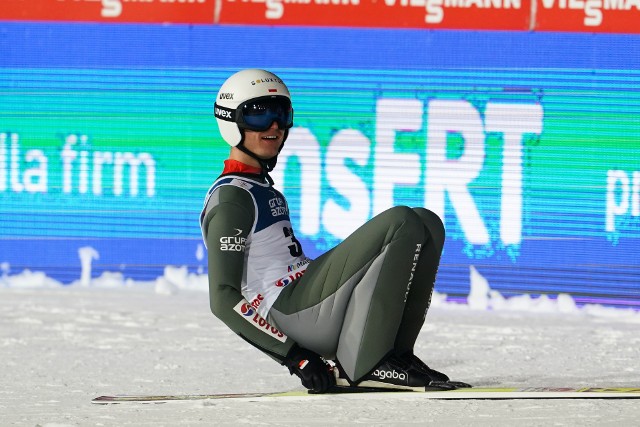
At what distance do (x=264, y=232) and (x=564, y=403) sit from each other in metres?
1.26

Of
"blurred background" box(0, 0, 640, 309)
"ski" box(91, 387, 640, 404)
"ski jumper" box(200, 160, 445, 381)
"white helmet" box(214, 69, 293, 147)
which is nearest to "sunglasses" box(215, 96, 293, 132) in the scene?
"white helmet" box(214, 69, 293, 147)

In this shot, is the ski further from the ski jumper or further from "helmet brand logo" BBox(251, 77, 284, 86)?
"helmet brand logo" BBox(251, 77, 284, 86)

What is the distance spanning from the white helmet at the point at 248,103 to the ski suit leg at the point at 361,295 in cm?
58

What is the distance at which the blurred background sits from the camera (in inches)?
324

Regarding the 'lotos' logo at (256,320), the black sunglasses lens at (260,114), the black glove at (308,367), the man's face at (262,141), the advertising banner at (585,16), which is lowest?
the black glove at (308,367)

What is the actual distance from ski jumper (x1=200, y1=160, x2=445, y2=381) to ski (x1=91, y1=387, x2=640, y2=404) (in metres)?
0.16

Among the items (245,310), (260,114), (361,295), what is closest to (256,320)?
(245,310)

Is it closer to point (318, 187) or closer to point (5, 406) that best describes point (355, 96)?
point (318, 187)

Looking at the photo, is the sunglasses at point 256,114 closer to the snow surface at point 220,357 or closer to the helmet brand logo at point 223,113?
the helmet brand logo at point 223,113

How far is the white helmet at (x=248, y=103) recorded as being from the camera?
486 cm

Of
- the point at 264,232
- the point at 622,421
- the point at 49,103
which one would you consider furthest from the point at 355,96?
the point at 622,421

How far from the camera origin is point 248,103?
4.85 m

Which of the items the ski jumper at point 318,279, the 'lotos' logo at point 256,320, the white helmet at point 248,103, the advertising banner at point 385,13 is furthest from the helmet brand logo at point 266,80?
the advertising banner at point 385,13

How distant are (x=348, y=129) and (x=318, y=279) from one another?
3927 millimetres
